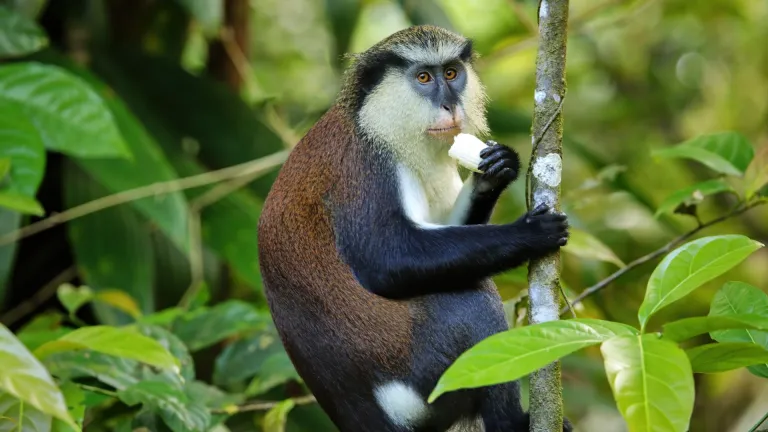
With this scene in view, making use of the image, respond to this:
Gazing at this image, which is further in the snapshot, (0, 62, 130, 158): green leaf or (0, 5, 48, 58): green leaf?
(0, 5, 48, 58): green leaf

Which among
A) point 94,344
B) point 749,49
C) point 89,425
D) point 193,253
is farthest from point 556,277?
point 749,49

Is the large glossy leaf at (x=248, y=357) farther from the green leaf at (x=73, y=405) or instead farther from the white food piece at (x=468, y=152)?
the white food piece at (x=468, y=152)

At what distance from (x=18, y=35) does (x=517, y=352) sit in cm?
353

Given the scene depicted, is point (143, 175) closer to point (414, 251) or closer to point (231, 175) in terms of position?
point (231, 175)

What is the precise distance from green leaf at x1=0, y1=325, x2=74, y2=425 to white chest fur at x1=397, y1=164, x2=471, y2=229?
4.15 ft

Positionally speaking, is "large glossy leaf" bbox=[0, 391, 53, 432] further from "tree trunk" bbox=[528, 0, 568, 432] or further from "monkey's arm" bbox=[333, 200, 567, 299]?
"tree trunk" bbox=[528, 0, 568, 432]

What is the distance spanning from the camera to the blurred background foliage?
3703 mm

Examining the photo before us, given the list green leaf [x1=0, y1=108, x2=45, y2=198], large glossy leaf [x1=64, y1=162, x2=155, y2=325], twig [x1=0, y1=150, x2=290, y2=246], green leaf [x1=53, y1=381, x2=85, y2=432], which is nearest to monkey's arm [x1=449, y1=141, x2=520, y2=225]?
green leaf [x1=53, y1=381, x2=85, y2=432]

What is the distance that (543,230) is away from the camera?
2.56 meters

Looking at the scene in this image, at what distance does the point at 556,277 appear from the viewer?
7.55ft

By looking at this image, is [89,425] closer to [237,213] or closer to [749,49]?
[237,213]

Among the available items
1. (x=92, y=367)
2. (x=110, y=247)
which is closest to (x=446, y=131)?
(x=92, y=367)

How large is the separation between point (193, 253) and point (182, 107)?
1235 mm

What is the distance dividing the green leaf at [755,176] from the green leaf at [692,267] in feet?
4.06
